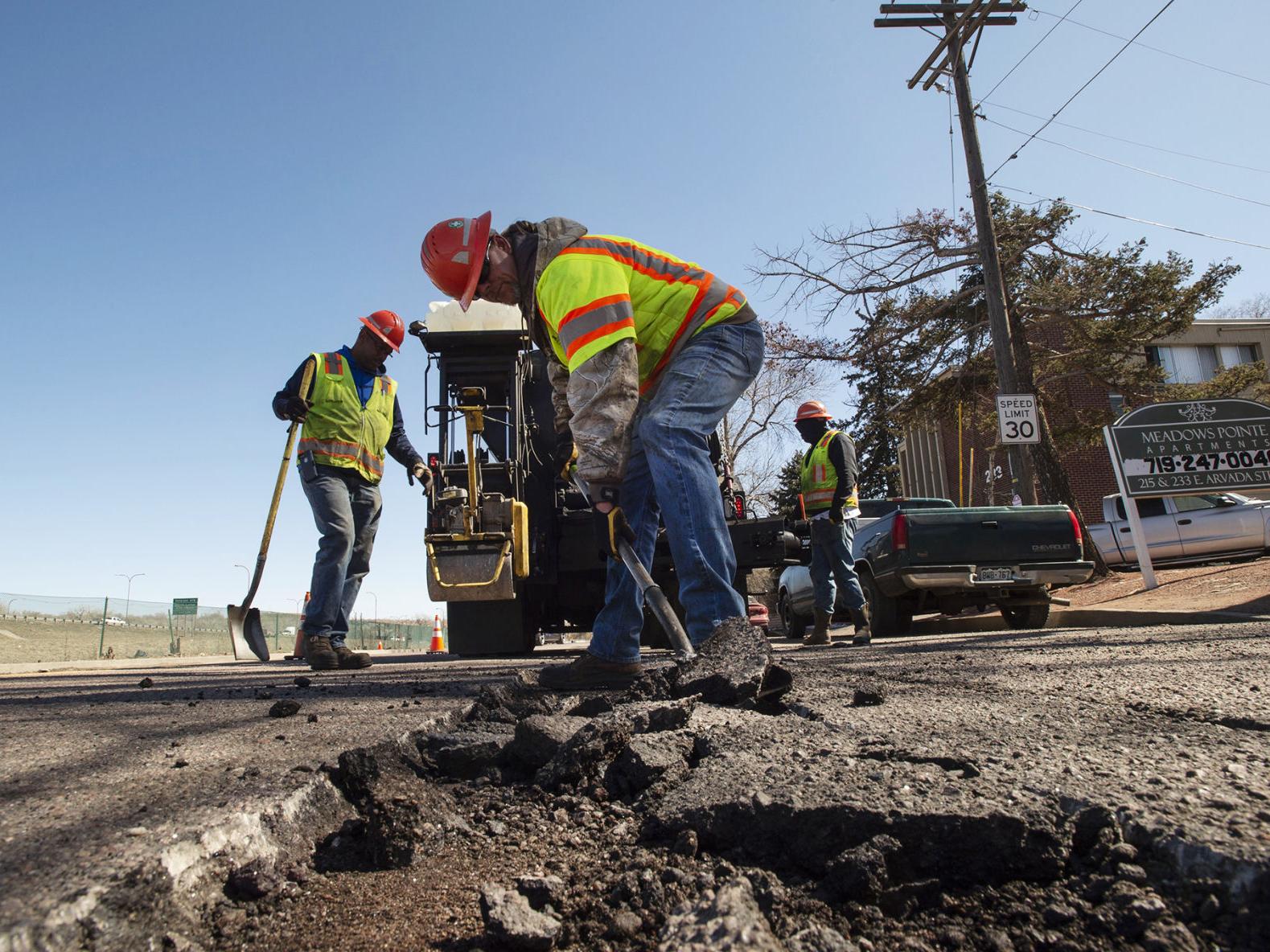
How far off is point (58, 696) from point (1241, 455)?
11.4m

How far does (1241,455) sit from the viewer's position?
9.98m

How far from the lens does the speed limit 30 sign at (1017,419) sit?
39.3 ft

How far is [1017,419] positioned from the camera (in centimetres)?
1211

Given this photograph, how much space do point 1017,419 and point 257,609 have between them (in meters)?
9.98

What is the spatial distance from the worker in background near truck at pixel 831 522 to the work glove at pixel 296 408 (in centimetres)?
404

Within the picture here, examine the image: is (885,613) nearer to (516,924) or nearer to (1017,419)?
(1017,419)

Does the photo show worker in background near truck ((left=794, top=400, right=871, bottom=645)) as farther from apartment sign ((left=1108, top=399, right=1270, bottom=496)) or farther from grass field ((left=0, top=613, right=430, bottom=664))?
grass field ((left=0, top=613, right=430, bottom=664))

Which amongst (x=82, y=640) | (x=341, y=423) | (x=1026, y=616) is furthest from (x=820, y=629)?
(x=82, y=640)

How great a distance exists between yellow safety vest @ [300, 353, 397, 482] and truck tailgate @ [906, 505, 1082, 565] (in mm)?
4783

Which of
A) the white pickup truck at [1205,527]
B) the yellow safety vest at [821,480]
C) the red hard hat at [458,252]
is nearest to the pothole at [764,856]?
the red hard hat at [458,252]

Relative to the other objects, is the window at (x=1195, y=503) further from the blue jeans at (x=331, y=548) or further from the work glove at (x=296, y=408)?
the work glove at (x=296, y=408)

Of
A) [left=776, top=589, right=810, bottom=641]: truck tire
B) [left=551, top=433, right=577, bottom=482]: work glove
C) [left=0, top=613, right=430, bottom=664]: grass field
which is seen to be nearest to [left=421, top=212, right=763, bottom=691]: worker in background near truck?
[left=551, top=433, right=577, bottom=482]: work glove

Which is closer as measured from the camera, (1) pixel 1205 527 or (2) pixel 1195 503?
(1) pixel 1205 527

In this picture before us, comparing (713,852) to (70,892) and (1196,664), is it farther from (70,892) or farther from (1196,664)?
(1196,664)
